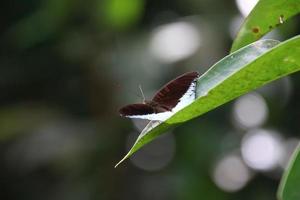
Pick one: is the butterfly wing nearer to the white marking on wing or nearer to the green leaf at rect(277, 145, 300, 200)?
the white marking on wing

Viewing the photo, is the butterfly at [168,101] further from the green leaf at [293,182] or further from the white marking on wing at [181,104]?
the green leaf at [293,182]

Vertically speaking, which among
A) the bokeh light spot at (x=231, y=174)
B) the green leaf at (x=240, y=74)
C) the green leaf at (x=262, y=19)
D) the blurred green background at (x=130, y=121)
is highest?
the green leaf at (x=240, y=74)

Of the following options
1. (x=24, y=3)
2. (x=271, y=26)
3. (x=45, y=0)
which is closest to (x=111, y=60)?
(x=45, y=0)

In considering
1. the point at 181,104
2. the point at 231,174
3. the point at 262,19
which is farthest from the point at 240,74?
the point at 231,174

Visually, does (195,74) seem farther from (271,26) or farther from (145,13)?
(145,13)

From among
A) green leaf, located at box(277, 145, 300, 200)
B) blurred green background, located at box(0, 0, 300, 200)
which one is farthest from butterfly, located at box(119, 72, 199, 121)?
blurred green background, located at box(0, 0, 300, 200)

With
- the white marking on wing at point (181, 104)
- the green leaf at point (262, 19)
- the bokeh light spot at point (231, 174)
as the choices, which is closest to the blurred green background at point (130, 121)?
the bokeh light spot at point (231, 174)
